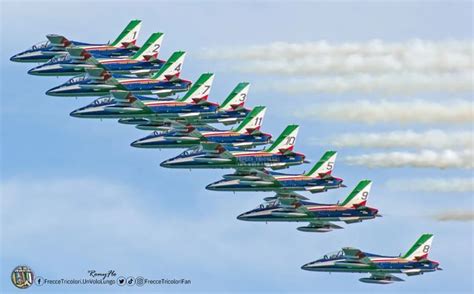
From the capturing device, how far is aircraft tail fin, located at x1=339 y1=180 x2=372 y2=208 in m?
196

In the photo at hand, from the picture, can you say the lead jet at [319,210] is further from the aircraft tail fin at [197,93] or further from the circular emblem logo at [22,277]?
the circular emblem logo at [22,277]

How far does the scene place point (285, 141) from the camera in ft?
647

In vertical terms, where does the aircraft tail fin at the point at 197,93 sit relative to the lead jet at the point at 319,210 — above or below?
above

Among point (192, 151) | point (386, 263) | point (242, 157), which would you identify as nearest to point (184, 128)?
A: point (192, 151)

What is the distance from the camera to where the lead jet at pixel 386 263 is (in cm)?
19625

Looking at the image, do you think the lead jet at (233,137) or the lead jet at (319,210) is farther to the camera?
the lead jet at (233,137)

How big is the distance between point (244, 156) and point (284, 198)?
20.7ft

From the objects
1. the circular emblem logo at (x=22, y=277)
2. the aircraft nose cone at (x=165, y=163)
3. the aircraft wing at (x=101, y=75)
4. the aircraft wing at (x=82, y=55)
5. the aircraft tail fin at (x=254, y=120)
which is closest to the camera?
the circular emblem logo at (x=22, y=277)

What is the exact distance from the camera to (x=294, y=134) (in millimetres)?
197875

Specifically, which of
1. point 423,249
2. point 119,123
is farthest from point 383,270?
point 119,123

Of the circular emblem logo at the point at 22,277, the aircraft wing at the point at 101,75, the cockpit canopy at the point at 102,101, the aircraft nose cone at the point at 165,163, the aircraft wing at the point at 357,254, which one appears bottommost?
the circular emblem logo at the point at 22,277

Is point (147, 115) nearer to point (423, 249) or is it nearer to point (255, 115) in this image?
point (255, 115)

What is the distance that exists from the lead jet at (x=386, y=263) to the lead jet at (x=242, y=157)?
11094 mm

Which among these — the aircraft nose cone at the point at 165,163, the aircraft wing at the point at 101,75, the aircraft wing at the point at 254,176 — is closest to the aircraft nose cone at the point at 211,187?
the aircraft wing at the point at 254,176
